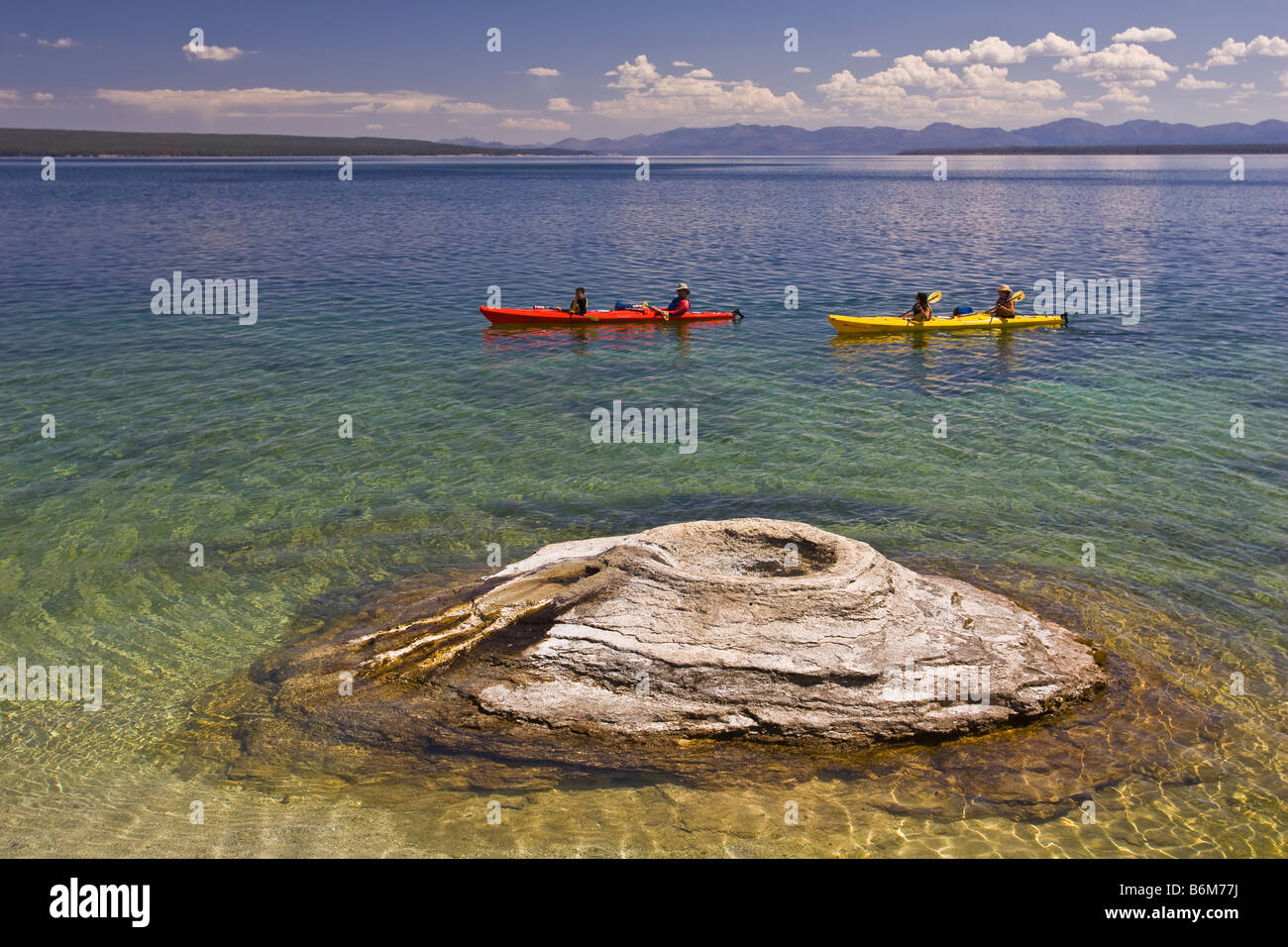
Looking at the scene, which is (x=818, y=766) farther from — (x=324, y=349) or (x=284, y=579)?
(x=324, y=349)

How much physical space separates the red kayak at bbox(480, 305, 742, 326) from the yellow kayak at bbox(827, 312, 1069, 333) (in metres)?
5.15

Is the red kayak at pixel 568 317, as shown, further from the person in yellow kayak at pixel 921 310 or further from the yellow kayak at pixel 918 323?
the person in yellow kayak at pixel 921 310

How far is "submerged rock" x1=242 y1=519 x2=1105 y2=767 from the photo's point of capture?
29.0 feet

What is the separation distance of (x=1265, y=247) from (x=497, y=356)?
2052 inches

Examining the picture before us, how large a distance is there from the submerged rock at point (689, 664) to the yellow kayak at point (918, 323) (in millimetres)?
19868

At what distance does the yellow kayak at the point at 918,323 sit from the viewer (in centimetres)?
2886

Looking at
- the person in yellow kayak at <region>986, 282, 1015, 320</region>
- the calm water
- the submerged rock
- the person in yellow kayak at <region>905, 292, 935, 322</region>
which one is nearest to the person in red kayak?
the calm water

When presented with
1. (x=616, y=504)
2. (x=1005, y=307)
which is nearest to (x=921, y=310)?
(x=1005, y=307)

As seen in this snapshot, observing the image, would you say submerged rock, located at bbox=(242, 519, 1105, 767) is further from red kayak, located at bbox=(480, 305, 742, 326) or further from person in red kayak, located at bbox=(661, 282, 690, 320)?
person in red kayak, located at bbox=(661, 282, 690, 320)

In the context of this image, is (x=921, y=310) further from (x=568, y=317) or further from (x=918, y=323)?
(x=568, y=317)

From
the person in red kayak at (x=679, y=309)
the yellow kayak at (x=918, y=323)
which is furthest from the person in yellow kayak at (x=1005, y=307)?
the person in red kayak at (x=679, y=309)

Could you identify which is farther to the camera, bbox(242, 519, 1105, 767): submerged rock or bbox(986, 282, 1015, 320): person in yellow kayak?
bbox(986, 282, 1015, 320): person in yellow kayak

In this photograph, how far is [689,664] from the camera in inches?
353
